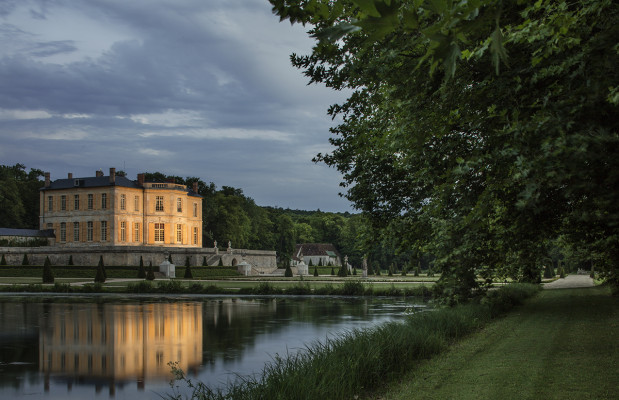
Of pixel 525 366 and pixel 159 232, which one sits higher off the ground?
pixel 159 232

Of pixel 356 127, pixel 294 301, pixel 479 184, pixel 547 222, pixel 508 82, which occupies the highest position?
pixel 356 127

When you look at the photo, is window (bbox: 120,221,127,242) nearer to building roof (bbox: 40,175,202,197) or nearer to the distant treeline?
building roof (bbox: 40,175,202,197)

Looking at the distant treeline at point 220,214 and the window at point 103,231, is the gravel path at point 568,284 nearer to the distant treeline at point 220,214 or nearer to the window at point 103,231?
the distant treeline at point 220,214

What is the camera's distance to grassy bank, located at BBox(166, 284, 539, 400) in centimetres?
666

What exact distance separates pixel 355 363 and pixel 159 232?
67634 mm

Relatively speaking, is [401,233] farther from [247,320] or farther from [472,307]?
[247,320]

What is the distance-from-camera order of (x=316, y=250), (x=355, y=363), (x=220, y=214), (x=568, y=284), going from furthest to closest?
1. (x=316, y=250)
2. (x=220, y=214)
3. (x=568, y=284)
4. (x=355, y=363)

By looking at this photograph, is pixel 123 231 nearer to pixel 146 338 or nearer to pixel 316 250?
pixel 316 250

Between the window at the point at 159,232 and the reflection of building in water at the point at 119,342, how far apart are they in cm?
4785

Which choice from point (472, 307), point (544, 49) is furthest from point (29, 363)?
point (544, 49)

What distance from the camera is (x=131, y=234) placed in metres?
70.7

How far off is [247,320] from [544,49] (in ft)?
55.4

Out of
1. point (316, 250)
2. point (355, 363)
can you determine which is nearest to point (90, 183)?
point (316, 250)

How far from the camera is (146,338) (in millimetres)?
17172
